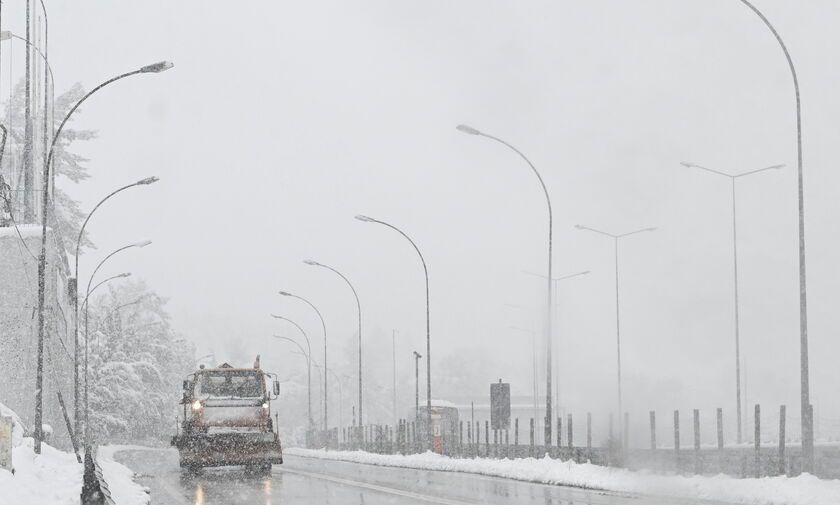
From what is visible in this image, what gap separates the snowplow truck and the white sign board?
33.6 feet

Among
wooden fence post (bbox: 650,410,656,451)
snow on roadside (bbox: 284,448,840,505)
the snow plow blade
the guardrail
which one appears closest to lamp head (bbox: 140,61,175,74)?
the snow plow blade

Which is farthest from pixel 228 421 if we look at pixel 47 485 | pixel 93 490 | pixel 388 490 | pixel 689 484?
pixel 93 490

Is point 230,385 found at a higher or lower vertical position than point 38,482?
higher

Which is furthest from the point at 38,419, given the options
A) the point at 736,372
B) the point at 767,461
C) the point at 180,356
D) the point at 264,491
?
the point at 180,356

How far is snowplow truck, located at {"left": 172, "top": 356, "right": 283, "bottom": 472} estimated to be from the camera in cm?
2725

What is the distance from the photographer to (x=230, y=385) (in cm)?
2912

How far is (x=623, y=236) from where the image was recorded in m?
54.6

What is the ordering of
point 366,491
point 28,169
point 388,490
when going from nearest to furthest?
1. point 366,491
2. point 388,490
3. point 28,169

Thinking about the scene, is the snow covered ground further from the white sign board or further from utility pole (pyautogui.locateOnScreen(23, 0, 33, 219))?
utility pole (pyautogui.locateOnScreen(23, 0, 33, 219))

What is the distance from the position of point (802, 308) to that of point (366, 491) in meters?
7.94

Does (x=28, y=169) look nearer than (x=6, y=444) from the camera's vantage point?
No

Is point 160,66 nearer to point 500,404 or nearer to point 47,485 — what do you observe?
point 47,485

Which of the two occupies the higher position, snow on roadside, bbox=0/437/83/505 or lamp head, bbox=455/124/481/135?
lamp head, bbox=455/124/481/135

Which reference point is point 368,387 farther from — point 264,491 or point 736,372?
point 264,491
